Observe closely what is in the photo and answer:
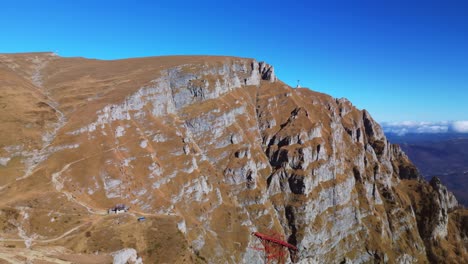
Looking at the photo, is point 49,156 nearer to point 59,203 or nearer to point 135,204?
point 59,203

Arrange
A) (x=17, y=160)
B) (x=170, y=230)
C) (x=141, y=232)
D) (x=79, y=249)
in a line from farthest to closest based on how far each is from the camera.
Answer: (x=17, y=160) < (x=170, y=230) < (x=141, y=232) < (x=79, y=249)

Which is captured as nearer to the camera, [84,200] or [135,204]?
[84,200]

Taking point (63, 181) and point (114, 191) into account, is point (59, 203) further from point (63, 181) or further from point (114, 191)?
point (114, 191)

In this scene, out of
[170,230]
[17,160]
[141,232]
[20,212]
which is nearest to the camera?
[20,212]

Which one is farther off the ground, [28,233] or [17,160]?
[17,160]

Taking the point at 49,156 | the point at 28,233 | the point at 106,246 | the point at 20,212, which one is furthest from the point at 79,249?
the point at 49,156

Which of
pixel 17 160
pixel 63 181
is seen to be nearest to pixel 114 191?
pixel 63 181

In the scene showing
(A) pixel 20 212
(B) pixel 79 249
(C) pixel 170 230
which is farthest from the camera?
(C) pixel 170 230

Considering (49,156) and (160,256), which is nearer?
(160,256)

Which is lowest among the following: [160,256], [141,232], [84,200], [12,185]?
[160,256]
